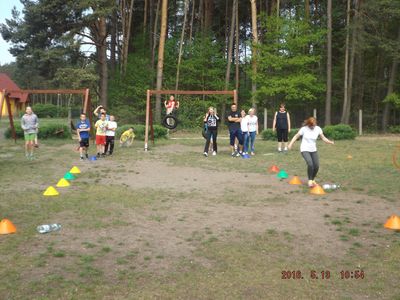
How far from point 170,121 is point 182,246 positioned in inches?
552

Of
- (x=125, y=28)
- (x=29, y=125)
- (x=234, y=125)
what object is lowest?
(x=29, y=125)

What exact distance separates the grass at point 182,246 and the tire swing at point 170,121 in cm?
830

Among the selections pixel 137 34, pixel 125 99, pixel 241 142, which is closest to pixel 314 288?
pixel 241 142

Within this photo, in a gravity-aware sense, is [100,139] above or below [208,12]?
below

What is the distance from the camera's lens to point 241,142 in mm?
14586

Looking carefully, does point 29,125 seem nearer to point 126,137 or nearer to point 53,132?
point 126,137

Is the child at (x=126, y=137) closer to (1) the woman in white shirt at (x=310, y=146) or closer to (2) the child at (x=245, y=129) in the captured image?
(2) the child at (x=245, y=129)

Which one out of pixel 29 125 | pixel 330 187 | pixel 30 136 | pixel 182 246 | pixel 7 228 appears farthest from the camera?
pixel 30 136

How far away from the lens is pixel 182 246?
5.38 meters

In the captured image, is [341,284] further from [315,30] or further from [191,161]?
[315,30]

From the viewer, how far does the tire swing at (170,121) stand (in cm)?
1785

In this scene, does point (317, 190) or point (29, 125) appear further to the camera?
point (29, 125)

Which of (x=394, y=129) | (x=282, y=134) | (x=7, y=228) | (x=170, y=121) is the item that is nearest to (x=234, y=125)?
(x=282, y=134)

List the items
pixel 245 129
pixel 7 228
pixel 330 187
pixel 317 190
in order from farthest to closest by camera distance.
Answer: pixel 245 129 < pixel 330 187 < pixel 317 190 < pixel 7 228
